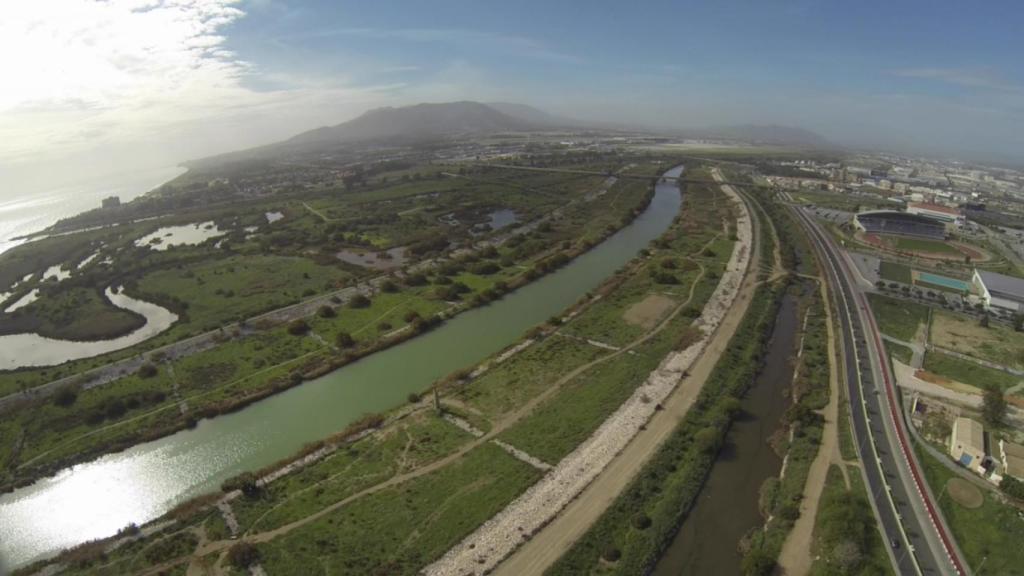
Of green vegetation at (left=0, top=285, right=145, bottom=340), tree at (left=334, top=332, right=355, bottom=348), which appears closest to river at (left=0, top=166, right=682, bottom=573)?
tree at (left=334, top=332, right=355, bottom=348)

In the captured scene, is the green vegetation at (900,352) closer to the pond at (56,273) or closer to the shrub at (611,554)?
the shrub at (611,554)

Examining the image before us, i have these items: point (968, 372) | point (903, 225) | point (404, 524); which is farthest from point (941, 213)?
point (404, 524)

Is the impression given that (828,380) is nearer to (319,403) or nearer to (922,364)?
(922,364)

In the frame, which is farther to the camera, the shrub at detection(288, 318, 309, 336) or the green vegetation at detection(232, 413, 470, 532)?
the shrub at detection(288, 318, 309, 336)

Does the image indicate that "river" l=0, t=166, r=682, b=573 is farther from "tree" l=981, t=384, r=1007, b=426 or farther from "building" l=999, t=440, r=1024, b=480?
"tree" l=981, t=384, r=1007, b=426

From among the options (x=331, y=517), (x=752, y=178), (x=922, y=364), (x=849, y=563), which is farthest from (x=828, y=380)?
(x=752, y=178)

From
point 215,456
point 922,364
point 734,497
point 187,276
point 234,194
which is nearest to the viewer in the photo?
point 734,497

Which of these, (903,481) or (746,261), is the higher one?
(746,261)
